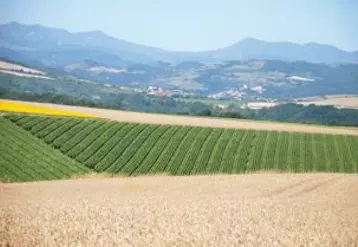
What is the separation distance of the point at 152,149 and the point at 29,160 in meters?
10.3

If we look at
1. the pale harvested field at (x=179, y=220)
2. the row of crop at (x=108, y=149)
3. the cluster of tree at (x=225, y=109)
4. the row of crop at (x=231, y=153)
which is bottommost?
the cluster of tree at (x=225, y=109)

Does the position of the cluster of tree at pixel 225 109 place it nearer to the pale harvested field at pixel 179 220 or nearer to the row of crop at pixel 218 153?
the row of crop at pixel 218 153

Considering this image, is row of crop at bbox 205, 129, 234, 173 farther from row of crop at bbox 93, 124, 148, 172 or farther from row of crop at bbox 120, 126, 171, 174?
row of crop at bbox 93, 124, 148, 172

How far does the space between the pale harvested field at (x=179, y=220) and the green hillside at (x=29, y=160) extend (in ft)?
32.7

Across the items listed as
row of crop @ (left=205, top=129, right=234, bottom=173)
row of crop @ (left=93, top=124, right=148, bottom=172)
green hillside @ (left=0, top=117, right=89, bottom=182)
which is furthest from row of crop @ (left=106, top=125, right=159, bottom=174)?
row of crop @ (left=205, top=129, right=234, bottom=173)

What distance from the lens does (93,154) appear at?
41375 millimetres

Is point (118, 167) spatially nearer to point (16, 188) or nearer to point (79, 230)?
point (16, 188)

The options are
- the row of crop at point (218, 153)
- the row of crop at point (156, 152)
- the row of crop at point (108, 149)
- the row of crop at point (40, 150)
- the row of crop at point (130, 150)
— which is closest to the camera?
the row of crop at point (40, 150)

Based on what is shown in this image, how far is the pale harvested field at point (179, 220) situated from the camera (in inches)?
507

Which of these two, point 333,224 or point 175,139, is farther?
point 175,139

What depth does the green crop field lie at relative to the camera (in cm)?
3800

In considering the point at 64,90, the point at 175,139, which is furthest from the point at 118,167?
the point at 64,90

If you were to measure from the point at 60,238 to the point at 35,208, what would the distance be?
3.79 metres

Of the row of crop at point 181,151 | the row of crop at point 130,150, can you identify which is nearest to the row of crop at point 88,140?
the row of crop at point 130,150
